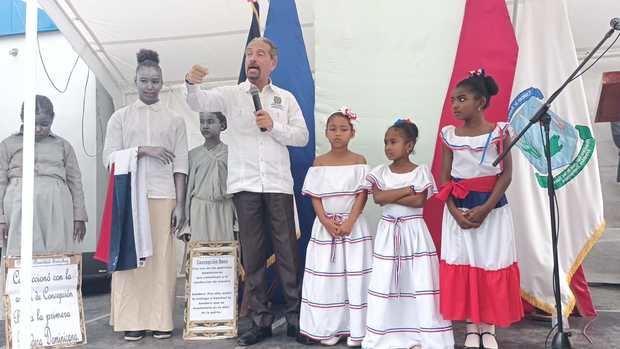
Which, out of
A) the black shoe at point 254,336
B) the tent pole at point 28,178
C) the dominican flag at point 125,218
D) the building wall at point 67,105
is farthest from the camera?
the building wall at point 67,105

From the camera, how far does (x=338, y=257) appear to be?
118 inches

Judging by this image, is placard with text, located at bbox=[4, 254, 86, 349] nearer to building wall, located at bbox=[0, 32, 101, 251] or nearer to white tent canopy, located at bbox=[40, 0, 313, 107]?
white tent canopy, located at bbox=[40, 0, 313, 107]

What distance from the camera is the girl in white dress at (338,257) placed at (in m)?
2.92

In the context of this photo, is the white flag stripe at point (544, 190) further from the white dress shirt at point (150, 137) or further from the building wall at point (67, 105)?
the building wall at point (67, 105)

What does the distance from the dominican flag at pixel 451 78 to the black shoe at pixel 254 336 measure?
1090 millimetres

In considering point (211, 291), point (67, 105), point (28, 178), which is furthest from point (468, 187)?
point (67, 105)

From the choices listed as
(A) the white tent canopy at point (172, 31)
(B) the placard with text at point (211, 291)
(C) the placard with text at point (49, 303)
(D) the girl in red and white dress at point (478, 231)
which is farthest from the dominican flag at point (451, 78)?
(C) the placard with text at point (49, 303)

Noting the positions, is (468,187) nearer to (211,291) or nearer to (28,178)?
(211,291)

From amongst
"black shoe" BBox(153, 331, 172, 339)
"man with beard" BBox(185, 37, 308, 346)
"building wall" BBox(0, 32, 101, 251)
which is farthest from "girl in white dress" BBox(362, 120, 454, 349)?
"building wall" BBox(0, 32, 101, 251)

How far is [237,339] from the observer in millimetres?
3098

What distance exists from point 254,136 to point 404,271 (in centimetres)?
115

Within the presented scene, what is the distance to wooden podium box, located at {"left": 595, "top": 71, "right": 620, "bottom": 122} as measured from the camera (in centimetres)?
270

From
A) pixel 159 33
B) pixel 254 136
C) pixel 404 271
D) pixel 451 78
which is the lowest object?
pixel 404 271

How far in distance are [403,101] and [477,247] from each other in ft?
4.25
